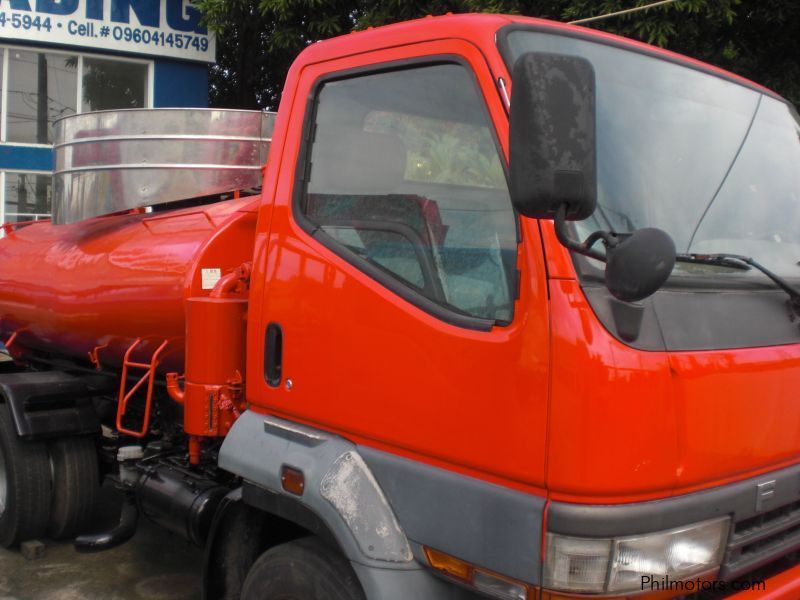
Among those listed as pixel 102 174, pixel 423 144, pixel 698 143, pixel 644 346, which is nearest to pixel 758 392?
pixel 644 346

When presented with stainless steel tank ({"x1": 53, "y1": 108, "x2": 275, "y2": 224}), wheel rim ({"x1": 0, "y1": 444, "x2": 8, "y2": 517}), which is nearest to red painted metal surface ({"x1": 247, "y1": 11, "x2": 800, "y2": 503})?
stainless steel tank ({"x1": 53, "y1": 108, "x2": 275, "y2": 224})

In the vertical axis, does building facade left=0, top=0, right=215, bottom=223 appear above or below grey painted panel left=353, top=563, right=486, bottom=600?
above

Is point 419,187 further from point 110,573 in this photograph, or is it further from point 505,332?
point 110,573

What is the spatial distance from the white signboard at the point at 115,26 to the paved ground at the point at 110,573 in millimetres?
8958

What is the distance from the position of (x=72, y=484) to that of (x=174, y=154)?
2040mm

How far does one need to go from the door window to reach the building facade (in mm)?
Answer: 10383

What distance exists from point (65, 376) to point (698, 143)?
12.3 feet

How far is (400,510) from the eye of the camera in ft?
7.40

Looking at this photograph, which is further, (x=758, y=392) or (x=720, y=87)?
(x=720, y=87)

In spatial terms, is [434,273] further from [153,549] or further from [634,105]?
[153,549]

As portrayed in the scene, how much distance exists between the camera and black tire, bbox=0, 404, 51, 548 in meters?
4.40

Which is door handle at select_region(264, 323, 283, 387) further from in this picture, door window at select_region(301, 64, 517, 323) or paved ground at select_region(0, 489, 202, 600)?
paved ground at select_region(0, 489, 202, 600)

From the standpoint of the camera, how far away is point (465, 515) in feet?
6.87

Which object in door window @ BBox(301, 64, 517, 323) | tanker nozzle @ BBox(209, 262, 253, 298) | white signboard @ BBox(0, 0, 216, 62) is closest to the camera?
door window @ BBox(301, 64, 517, 323)
